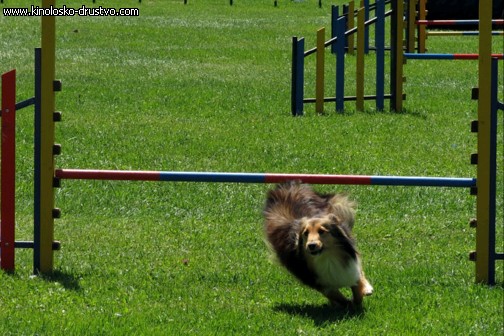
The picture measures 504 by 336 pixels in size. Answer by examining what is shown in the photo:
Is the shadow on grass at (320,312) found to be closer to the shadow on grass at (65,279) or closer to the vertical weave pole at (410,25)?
the shadow on grass at (65,279)

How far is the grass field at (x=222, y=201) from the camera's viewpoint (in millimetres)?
7281

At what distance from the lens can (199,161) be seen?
45.5 ft

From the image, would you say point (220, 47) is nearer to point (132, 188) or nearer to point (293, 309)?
point (132, 188)

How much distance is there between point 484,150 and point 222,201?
3.99m

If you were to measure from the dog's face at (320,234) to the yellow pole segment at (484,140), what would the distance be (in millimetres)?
1159

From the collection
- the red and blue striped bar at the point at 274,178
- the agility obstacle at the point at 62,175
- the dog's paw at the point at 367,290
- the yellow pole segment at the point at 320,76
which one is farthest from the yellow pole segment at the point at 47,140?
the yellow pole segment at the point at 320,76

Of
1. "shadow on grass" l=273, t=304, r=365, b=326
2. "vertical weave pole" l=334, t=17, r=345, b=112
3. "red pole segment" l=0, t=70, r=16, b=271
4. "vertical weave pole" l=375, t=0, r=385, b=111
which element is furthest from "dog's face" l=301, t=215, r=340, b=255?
"vertical weave pole" l=375, t=0, r=385, b=111

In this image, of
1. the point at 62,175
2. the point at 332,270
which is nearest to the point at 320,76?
the point at 62,175

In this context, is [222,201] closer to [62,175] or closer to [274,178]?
[274,178]

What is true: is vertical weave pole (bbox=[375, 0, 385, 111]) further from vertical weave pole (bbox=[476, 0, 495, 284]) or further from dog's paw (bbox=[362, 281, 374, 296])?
dog's paw (bbox=[362, 281, 374, 296])

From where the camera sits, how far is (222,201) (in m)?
11.5

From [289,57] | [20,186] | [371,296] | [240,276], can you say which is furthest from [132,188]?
[289,57]

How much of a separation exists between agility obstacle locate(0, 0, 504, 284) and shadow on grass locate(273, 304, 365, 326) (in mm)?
967

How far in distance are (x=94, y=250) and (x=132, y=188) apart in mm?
2791
